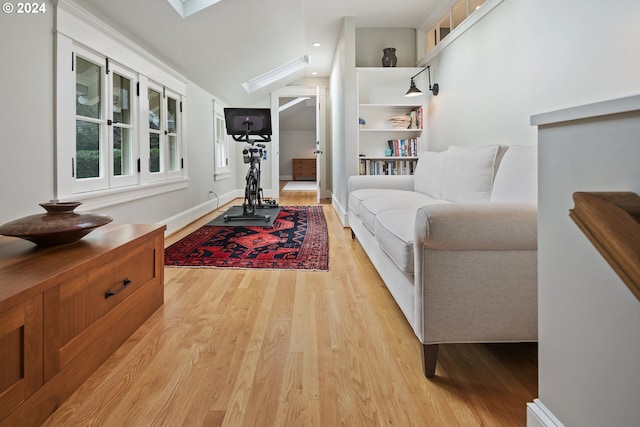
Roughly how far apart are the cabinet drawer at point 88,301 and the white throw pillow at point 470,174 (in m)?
1.86

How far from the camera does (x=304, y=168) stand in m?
13.3

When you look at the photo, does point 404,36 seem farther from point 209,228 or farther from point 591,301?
point 591,301

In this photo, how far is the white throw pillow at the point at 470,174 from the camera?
6.97 ft

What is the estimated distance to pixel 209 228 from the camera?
418cm

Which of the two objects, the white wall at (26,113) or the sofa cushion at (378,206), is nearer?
the white wall at (26,113)

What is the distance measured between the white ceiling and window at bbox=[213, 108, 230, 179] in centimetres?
65

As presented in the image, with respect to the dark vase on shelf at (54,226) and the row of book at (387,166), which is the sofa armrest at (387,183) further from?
the dark vase on shelf at (54,226)

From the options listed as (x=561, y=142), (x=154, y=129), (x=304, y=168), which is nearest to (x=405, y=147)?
(x=154, y=129)

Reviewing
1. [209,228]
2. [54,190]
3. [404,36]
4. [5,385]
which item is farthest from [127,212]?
[404,36]

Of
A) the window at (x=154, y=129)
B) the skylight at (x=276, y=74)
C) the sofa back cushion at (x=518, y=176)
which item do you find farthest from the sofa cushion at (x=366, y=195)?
the skylight at (x=276, y=74)

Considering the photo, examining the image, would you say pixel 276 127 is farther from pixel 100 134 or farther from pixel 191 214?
pixel 100 134

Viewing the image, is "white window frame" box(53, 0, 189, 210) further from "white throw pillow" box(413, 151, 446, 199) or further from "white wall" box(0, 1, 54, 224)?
"white throw pillow" box(413, 151, 446, 199)

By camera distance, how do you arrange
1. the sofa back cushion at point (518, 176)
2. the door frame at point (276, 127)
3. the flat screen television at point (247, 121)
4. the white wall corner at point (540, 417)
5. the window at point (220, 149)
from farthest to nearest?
the door frame at point (276, 127) < the window at point (220, 149) < the flat screen television at point (247, 121) < the sofa back cushion at point (518, 176) < the white wall corner at point (540, 417)

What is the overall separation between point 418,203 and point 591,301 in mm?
1679
